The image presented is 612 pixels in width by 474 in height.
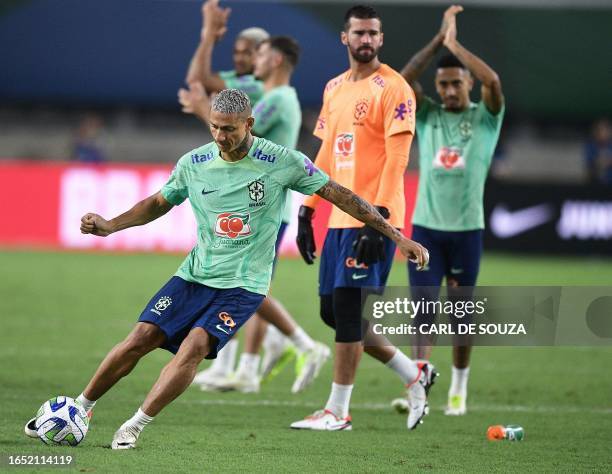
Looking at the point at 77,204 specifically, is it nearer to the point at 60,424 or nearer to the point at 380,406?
the point at 380,406

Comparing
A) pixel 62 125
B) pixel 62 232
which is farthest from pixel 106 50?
pixel 62 232

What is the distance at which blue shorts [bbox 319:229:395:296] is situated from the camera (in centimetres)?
827

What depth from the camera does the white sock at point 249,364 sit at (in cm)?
1028

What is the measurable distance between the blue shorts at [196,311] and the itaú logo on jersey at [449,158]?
273 centimetres

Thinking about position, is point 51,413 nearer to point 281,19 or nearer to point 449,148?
point 449,148

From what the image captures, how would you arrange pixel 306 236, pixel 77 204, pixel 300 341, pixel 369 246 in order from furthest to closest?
1. pixel 77 204
2. pixel 300 341
3. pixel 306 236
4. pixel 369 246

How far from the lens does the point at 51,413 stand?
6.98m

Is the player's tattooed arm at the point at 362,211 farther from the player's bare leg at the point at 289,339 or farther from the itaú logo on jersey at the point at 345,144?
the player's bare leg at the point at 289,339

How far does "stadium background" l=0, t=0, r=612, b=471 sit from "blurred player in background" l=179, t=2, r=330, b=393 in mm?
288

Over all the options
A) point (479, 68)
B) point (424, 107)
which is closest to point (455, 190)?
point (424, 107)

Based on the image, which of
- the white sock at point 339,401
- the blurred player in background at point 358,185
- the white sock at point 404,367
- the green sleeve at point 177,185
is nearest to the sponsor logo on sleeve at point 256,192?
the green sleeve at point 177,185

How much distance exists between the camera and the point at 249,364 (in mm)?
10305

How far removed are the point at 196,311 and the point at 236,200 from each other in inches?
26.7

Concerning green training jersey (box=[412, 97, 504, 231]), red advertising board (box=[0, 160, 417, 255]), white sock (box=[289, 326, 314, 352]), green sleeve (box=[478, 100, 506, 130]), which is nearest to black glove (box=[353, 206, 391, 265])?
green training jersey (box=[412, 97, 504, 231])
